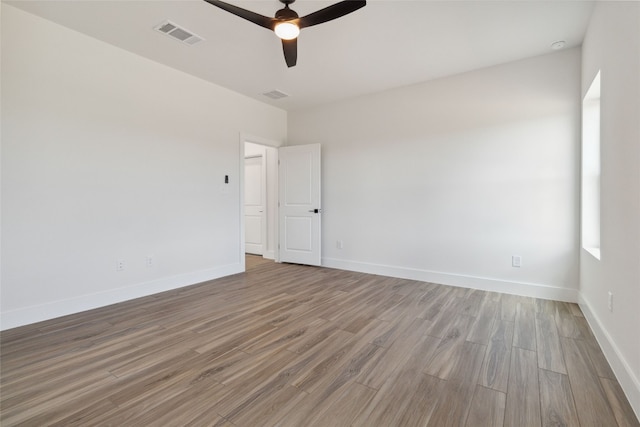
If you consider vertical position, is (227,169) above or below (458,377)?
above

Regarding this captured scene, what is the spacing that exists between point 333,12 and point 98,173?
2889 mm

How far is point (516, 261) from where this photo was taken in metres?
3.54

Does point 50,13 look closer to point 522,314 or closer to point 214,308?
point 214,308

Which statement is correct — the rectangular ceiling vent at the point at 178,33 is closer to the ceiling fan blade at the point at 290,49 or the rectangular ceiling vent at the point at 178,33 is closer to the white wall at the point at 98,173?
the white wall at the point at 98,173

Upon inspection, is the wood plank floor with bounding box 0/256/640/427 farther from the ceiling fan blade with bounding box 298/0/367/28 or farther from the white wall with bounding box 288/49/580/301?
the ceiling fan blade with bounding box 298/0/367/28

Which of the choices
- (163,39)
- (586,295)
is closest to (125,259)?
(163,39)

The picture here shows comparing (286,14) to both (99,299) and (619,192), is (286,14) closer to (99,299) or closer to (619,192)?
(619,192)

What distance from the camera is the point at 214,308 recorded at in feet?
10.2

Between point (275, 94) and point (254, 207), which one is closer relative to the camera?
point (275, 94)

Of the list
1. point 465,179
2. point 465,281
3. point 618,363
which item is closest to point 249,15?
point 465,179

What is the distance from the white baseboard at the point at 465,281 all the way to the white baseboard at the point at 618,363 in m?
0.73

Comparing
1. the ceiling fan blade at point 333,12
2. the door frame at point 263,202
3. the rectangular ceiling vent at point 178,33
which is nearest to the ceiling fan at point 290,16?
the ceiling fan blade at point 333,12

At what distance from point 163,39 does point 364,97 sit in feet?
9.49

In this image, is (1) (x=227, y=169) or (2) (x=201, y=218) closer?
(2) (x=201, y=218)
